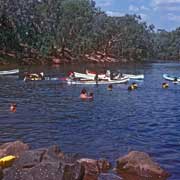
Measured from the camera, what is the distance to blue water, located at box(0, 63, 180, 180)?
25875 mm

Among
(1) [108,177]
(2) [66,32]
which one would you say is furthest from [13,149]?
(2) [66,32]

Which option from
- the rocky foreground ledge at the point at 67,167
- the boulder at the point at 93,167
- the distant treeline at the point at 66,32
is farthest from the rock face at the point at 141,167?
the distant treeline at the point at 66,32

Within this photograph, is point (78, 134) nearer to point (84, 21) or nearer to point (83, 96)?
point (83, 96)

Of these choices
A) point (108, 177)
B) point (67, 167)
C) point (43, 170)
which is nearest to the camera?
point (43, 170)

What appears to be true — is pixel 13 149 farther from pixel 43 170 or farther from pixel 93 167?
pixel 43 170

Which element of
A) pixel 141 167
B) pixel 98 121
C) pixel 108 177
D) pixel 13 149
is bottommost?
pixel 108 177

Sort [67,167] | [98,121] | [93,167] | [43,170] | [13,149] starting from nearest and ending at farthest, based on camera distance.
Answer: [43,170] → [67,167] → [93,167] → [13,149] → [98,121]

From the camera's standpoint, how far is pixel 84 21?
142125 mm

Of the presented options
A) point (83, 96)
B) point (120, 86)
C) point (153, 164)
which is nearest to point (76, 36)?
point (120, 86)

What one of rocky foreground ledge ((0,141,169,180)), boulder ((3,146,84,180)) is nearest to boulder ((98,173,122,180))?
rocky foreground ledge ((0,141,169,180))

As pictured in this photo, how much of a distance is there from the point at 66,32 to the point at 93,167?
121264 millimetres

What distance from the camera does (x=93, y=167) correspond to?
20.7 meters

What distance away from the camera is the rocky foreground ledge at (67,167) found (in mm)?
17109

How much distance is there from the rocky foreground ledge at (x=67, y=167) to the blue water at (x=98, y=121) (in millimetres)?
1315
